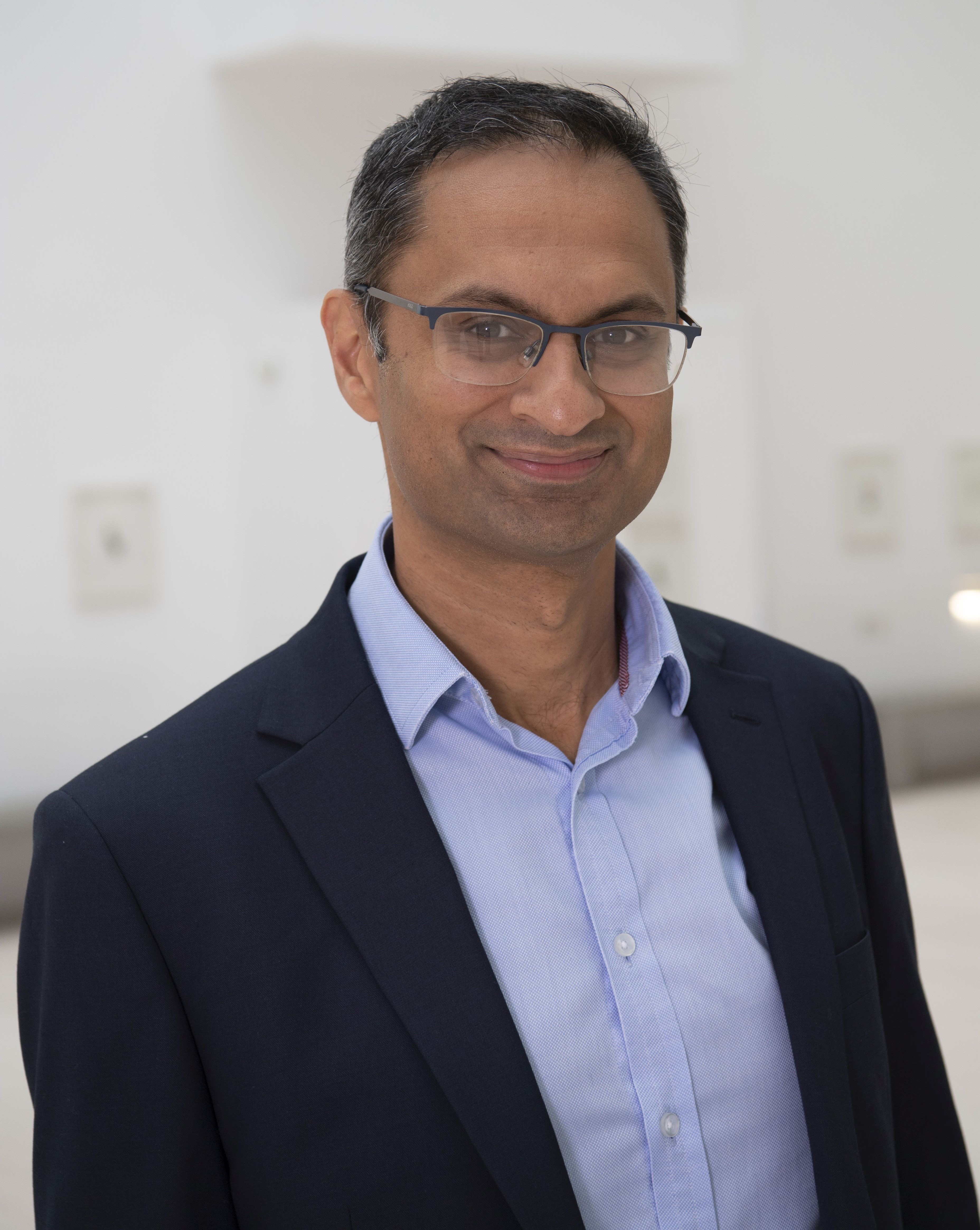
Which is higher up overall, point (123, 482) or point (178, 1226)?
point (123, 482)

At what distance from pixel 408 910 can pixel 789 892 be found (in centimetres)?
53

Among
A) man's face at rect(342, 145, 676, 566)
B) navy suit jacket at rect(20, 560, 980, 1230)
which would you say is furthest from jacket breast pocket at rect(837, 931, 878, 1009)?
man's face at rect(342, 145, 676, 566)

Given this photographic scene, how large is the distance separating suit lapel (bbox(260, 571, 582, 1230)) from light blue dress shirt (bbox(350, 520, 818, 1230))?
68mm

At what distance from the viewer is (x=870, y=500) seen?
6.57m

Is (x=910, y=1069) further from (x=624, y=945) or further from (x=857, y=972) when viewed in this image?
(x=624, y=945)

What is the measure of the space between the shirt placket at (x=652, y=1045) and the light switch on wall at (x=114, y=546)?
3.71 meters

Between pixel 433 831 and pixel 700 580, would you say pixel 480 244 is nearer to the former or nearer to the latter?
pixel 433 831

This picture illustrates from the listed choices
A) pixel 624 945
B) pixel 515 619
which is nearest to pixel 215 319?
pixel 515 619

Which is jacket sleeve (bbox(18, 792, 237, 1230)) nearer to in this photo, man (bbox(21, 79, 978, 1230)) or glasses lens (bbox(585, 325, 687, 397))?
man (bbox(21, 79, 978, 1230))

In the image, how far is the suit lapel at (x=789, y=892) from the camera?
1526mm

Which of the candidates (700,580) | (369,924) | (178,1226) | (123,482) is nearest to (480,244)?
(369,924)

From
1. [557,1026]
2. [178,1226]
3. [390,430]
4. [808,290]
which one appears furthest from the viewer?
[808,290]

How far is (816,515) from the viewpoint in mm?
6426

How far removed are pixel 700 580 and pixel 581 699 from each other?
159 inches
